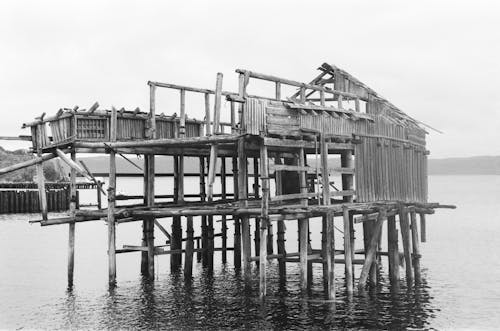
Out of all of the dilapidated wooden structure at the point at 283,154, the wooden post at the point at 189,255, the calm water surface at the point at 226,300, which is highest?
the dilapidated wooden structure at the point at 283,154

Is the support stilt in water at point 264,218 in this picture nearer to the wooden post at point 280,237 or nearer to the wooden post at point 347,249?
the wooden post at point 347,249

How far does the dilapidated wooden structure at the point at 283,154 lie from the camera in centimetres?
2228

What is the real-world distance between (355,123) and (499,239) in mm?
32296

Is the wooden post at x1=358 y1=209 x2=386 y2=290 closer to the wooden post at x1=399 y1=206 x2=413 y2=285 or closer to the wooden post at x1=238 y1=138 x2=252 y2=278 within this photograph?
the wooden post at x1=399 y1=206 x2=413 y2=285

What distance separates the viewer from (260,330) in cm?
1955

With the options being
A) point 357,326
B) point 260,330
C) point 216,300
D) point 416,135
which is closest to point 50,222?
point 216,300

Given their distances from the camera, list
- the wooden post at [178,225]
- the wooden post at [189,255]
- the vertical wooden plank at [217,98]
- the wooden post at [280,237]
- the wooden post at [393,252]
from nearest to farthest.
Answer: the vertical wooden plank at [217,98], the wooden post at [393,252], the wooden post at [280,237], the wooden post at [189,255], the wooden post at [178,225]

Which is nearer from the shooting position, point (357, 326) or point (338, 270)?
point (357, 326)

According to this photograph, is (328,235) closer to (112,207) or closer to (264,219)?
(264,219)

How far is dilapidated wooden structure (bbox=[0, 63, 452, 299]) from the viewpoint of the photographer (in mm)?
22281

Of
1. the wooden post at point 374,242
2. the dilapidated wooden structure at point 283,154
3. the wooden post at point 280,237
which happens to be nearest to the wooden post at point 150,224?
the dilapidated wooden structure at point 283,154

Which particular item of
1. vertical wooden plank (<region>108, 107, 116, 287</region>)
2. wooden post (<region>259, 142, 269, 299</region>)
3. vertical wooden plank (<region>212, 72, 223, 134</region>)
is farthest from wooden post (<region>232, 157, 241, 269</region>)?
wooden post (<region>259, 142, 269, 299</region>)

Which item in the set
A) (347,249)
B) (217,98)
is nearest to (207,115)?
(217,98)

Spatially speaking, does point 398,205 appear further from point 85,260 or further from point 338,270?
point 85,260
